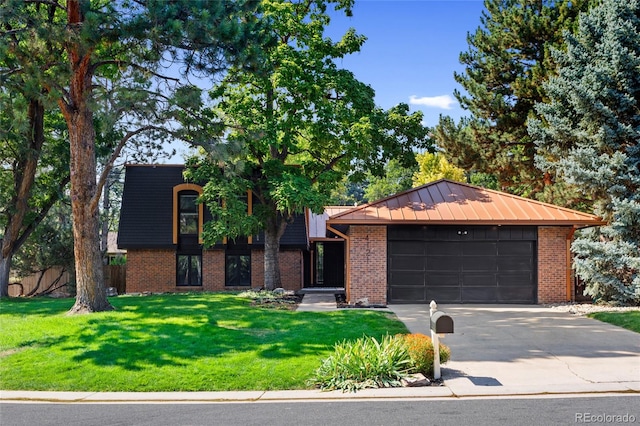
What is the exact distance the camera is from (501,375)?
9633mm

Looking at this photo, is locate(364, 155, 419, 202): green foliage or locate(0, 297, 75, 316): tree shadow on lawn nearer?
locate(0, 297, 75, 316): tree shadow on lawn

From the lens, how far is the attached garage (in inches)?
756

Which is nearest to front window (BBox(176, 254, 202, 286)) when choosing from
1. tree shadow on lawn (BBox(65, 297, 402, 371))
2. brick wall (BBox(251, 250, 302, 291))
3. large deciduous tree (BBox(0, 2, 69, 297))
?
brick wall (BBox(251, 250, 302, 291))

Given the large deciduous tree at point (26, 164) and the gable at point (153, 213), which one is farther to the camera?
the gable at point (153, 213)

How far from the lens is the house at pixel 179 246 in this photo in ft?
85.4

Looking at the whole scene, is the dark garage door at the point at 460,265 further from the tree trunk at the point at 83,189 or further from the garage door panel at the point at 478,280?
the tree trunk at the point at 83,189

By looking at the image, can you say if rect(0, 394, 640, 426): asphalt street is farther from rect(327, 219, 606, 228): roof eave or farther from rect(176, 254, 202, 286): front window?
rect(176, 254, 202, 286): front window

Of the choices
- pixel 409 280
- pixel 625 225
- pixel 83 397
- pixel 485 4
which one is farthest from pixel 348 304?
pixel 485 4

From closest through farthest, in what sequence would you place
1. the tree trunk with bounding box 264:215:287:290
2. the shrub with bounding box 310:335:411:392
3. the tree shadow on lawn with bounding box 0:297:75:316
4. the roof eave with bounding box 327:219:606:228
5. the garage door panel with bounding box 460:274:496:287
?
the shrub with bounding box 310:335:411:392 → the tree shadow on lawn with bounding box 0:297:75:316 → the roof eave with bounding box 327:219:606:228 → the garage door panel with bounding box 460:274:496:287 → the tree trunk with bounding box 264:215:287:290

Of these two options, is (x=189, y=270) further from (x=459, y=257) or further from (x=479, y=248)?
(x=479, y=248)

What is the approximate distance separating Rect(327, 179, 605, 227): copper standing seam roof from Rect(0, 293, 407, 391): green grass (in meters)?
3.81

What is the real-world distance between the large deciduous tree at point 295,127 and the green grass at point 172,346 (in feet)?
18.8

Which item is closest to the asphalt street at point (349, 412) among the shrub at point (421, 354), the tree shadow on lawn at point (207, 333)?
the shrub at point (421, 354)

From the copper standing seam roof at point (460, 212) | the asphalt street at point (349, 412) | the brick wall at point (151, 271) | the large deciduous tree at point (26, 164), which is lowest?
the asphalt street at point (349, 412)
